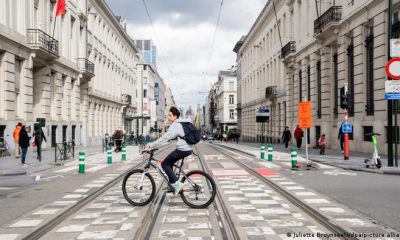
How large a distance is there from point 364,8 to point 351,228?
20185 mm

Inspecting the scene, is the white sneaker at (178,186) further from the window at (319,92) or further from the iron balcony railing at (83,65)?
the iron balcony railing at (83,65)

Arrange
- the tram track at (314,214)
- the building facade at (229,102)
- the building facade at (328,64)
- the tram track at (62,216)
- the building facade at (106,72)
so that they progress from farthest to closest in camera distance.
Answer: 1. the building facade at (229,102)
2. the building facade at (106,72)
3. the building facade at (328,64)
4. the tram track at (62,216)
5. the tram track at (314,214)

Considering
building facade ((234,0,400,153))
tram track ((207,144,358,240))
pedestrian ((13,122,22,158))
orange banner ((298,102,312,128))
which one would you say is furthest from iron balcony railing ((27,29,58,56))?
tram track ((207,144,358,240))

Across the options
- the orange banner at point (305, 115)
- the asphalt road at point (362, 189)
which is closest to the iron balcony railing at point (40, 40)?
the orange banner at point (305, 115)

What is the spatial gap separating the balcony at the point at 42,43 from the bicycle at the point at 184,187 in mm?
20755

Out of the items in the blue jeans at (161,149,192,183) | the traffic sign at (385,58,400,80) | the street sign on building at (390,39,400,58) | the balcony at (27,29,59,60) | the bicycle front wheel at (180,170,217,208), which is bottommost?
the bicycle front wheel at (180,170,217,208)

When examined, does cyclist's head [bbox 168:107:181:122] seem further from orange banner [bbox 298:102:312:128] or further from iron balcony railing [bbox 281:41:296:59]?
iron balcony railing [bbox 281:41:296:59]

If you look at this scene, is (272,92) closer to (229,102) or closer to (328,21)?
(328,21)

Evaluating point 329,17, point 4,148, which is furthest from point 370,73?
point 4,148

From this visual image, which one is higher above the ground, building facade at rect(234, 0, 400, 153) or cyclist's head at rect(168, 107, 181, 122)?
building facade at rect(234, 0, 400, 153)

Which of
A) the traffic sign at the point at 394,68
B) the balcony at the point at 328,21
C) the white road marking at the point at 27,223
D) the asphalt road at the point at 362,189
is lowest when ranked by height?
the white road marking at the point at 27,223

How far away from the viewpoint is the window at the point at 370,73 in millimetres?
23464

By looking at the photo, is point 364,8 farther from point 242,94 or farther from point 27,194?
point 242,94

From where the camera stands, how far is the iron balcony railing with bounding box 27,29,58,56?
2650 centimetres
